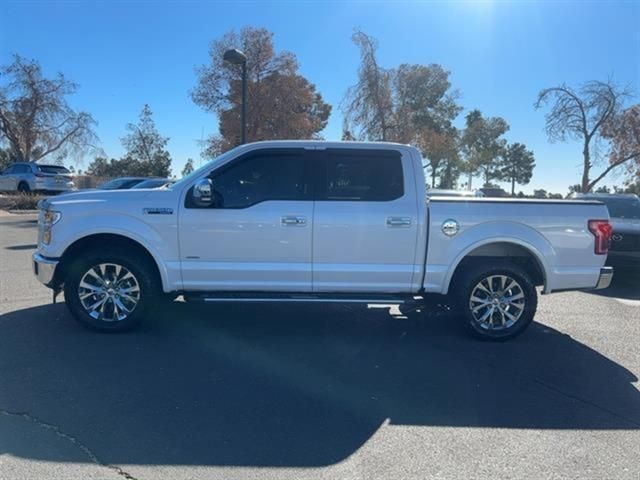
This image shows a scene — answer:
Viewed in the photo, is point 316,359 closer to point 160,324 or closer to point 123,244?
point 160,324

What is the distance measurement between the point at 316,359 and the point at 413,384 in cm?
101

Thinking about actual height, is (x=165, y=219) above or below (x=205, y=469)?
above

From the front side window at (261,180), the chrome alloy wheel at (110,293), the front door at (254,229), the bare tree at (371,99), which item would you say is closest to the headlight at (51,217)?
the chrome alloy wheel at (110,293)

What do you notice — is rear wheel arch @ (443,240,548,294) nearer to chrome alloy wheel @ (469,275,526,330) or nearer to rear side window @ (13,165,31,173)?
chrome alloy wheel @ (469,275,526,330)

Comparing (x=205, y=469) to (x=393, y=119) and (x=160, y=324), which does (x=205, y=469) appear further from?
(x=393, y=119)

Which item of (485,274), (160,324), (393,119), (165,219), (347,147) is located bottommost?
(160,324)

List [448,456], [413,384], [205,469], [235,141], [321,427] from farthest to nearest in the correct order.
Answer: [235,141] → [413,384] → [321,427] → [448,456] → [205,469]

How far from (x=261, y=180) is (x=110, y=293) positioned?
81.1 inches

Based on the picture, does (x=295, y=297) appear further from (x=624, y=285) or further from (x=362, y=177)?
(x=624, y=285)

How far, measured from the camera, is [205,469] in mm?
3150

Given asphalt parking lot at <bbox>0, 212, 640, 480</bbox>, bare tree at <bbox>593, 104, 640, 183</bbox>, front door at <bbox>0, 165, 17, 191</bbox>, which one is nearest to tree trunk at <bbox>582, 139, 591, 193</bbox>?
bare tree at <bbox>593, 104, 640, 183</bbox>

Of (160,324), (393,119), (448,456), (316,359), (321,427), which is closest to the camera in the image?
(448,456)

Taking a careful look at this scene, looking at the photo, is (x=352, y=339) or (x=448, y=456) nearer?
(x=448, y=456)

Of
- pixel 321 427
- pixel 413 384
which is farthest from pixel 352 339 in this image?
pixel 321 427
